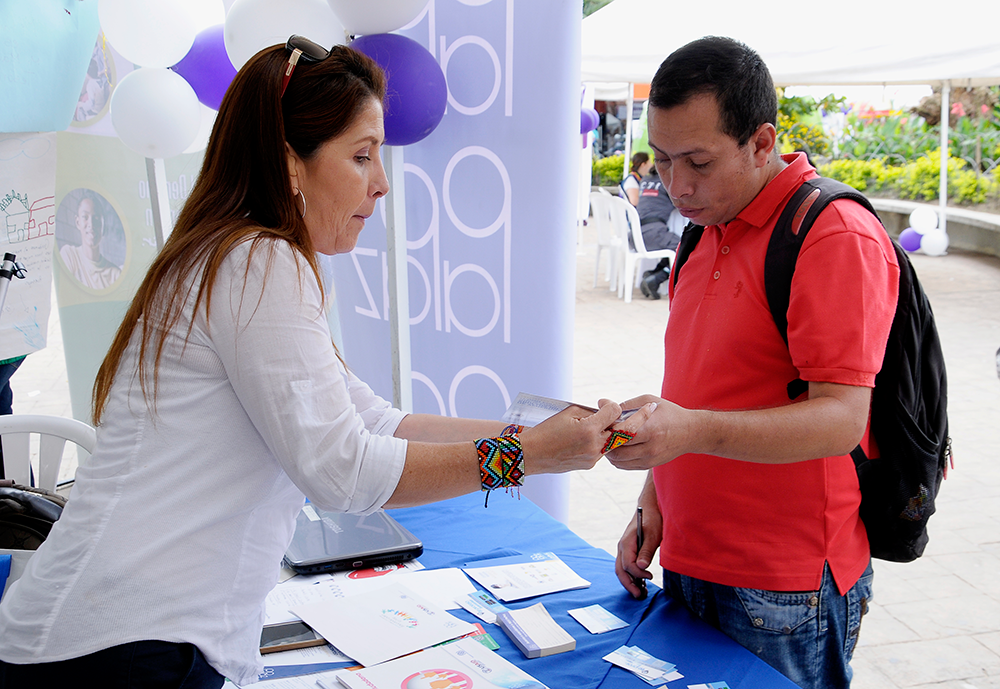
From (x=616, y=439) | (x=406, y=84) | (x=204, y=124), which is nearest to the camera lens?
(x=616, y=439)

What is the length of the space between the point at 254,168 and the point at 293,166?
0.18ft

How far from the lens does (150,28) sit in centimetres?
303

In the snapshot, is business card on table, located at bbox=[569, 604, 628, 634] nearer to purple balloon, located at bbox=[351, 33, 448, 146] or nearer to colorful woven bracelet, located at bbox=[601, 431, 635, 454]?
colorful woven bracelet, located at bbox=[601, 431, 635, 454]

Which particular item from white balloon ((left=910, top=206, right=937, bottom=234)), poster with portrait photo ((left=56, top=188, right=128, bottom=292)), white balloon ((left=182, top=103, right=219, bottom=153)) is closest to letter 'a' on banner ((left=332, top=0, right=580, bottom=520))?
white balloon ((left=182, top=103, right=219, bottom=153))

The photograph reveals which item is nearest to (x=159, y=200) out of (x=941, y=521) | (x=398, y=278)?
(x=398, y=278)

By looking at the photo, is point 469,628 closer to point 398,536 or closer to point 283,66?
point 398,536

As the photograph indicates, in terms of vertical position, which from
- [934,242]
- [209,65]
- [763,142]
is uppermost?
[209,65]

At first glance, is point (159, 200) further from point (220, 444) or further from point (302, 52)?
point (220, 444)

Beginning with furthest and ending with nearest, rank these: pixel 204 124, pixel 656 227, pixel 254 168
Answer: pixel 656 227, pixel 204 124, pixel 254 168

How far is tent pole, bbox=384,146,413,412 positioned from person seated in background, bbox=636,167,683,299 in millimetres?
6105

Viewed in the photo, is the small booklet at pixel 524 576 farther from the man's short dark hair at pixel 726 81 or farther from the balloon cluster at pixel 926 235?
the balloon cluster at pixel 926 235

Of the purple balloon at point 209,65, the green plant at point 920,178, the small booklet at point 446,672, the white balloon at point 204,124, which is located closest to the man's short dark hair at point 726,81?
the small booklet at point 446,672

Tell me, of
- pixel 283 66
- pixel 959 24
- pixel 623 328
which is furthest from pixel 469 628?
pixel 959 24

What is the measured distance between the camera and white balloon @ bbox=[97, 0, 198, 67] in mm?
3004
